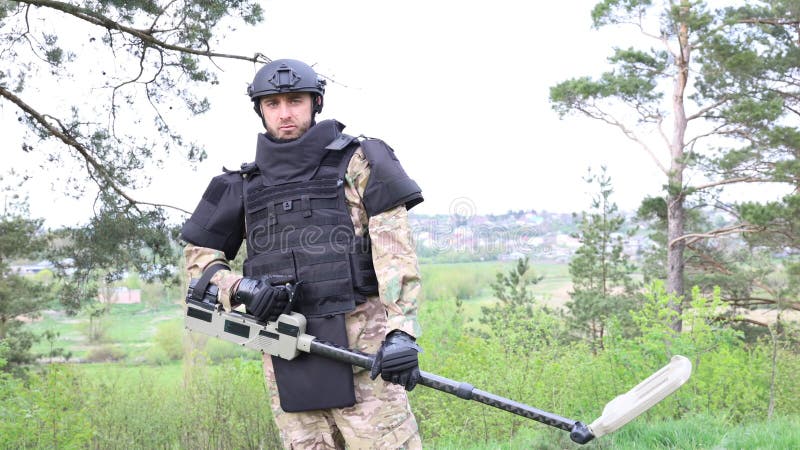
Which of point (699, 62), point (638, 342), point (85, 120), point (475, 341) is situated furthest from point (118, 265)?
point (699, 62)

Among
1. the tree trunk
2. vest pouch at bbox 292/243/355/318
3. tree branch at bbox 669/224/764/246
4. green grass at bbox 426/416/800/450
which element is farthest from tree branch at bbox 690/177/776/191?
vest pouch at bbox 292/243/355/318

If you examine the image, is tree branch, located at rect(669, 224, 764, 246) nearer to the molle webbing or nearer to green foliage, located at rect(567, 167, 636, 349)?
green foliage, located at rect(567, 167, 636, 349)

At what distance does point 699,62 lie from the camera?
794 inches

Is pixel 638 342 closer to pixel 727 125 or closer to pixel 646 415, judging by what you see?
pixel 646 415

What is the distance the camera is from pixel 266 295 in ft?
9.57

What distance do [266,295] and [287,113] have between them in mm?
842

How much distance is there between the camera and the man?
2.90 metres

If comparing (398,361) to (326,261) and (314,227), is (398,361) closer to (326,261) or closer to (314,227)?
(326,261)

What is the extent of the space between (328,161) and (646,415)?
4.40 m

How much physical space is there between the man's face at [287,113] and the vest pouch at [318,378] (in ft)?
2.83

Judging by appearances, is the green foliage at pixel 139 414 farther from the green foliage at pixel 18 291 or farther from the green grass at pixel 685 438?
the green foliage at pixel 18 291

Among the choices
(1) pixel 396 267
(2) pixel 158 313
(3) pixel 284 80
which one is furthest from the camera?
(2) pixel 158 313

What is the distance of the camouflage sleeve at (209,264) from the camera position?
3152 mm

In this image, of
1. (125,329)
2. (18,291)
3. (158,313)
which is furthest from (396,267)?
(125,329)
